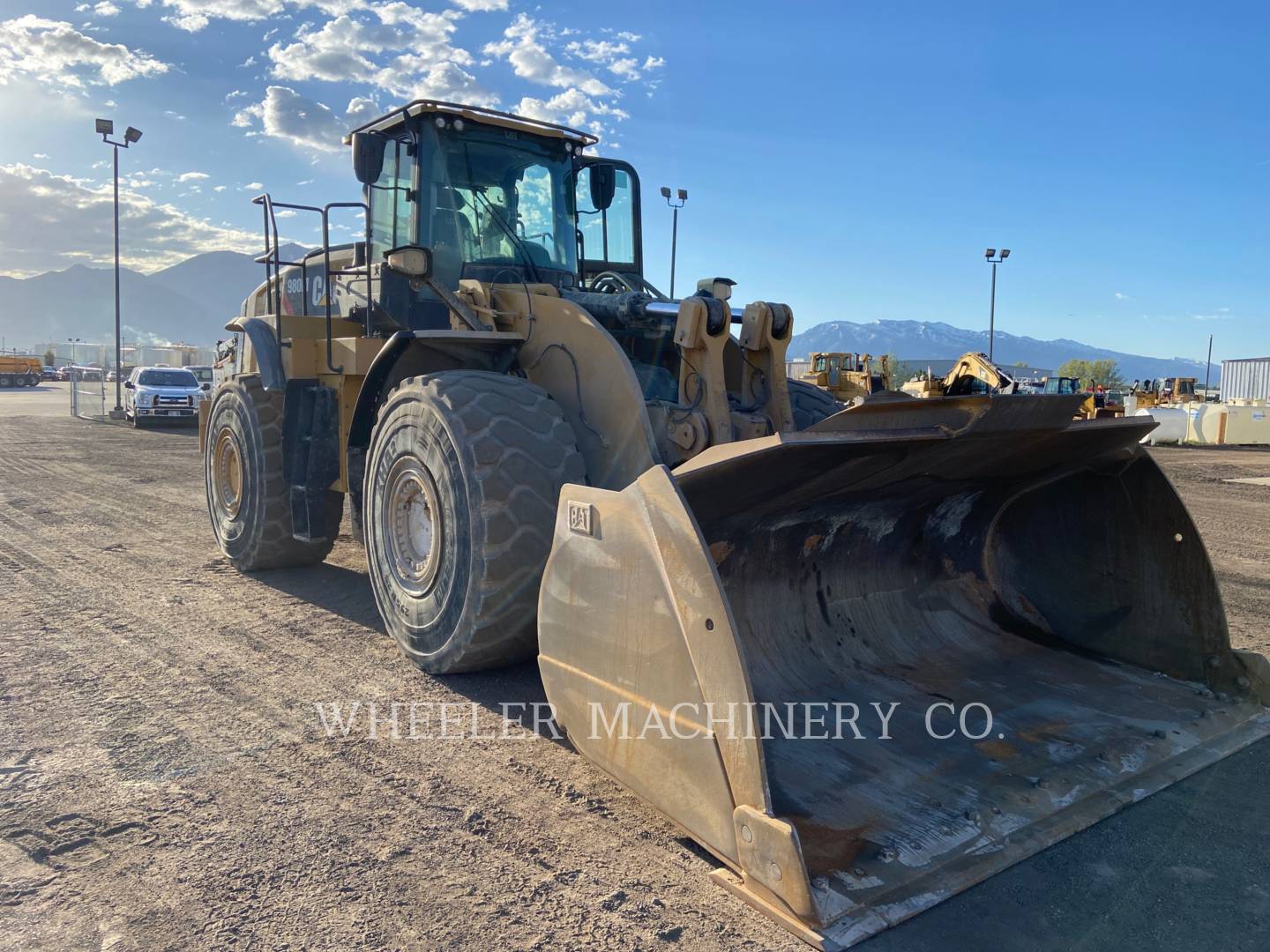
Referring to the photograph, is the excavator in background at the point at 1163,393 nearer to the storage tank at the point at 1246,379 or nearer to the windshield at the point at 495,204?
the storage tank at the point at 1246,379

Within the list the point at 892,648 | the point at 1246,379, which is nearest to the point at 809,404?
the point at 892,648

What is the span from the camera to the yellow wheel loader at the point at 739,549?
3.01 metres

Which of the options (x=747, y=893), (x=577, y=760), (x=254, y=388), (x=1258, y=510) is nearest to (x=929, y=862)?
(x=747, y=893)

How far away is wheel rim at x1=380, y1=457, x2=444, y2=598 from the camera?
4707mm

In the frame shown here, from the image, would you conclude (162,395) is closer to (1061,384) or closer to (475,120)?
(475,120)

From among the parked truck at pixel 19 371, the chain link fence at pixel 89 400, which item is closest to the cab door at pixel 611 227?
the chain link fence at pixel 89 400

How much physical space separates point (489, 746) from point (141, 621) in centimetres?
317

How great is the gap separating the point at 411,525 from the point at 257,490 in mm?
2604

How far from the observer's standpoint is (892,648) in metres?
4.49

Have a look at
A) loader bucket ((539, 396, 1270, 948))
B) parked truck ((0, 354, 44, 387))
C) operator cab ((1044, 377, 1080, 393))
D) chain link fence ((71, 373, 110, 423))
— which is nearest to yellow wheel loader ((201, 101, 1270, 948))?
loader bucket ((539, 396, 1270, 948))

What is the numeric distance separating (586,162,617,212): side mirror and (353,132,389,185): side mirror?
1623 mm

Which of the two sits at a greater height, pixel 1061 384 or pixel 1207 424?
pixel 1061 384

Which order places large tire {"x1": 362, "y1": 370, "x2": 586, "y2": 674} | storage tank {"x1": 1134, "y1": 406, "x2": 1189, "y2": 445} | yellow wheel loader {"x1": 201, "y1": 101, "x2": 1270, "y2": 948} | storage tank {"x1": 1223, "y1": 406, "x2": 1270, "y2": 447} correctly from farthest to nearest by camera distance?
storage tank {"x1": 1134, "y1": 406, "x2": 1189, "y2": 445} → storage tank {"x1": 1223, "y1": 406, "x2": 1270, "y2": 447} → large tire {"x1": 362, "y1": 370, "x2": 586, "y2": 674} → yellow wheel loader {"x1": 201, "y1": 101, "x2": 1270, "y2": 948}

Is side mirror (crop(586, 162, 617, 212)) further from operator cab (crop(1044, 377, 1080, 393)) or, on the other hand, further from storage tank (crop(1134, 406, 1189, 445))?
storage tank (crop(1134, 406, 1189, 445))
